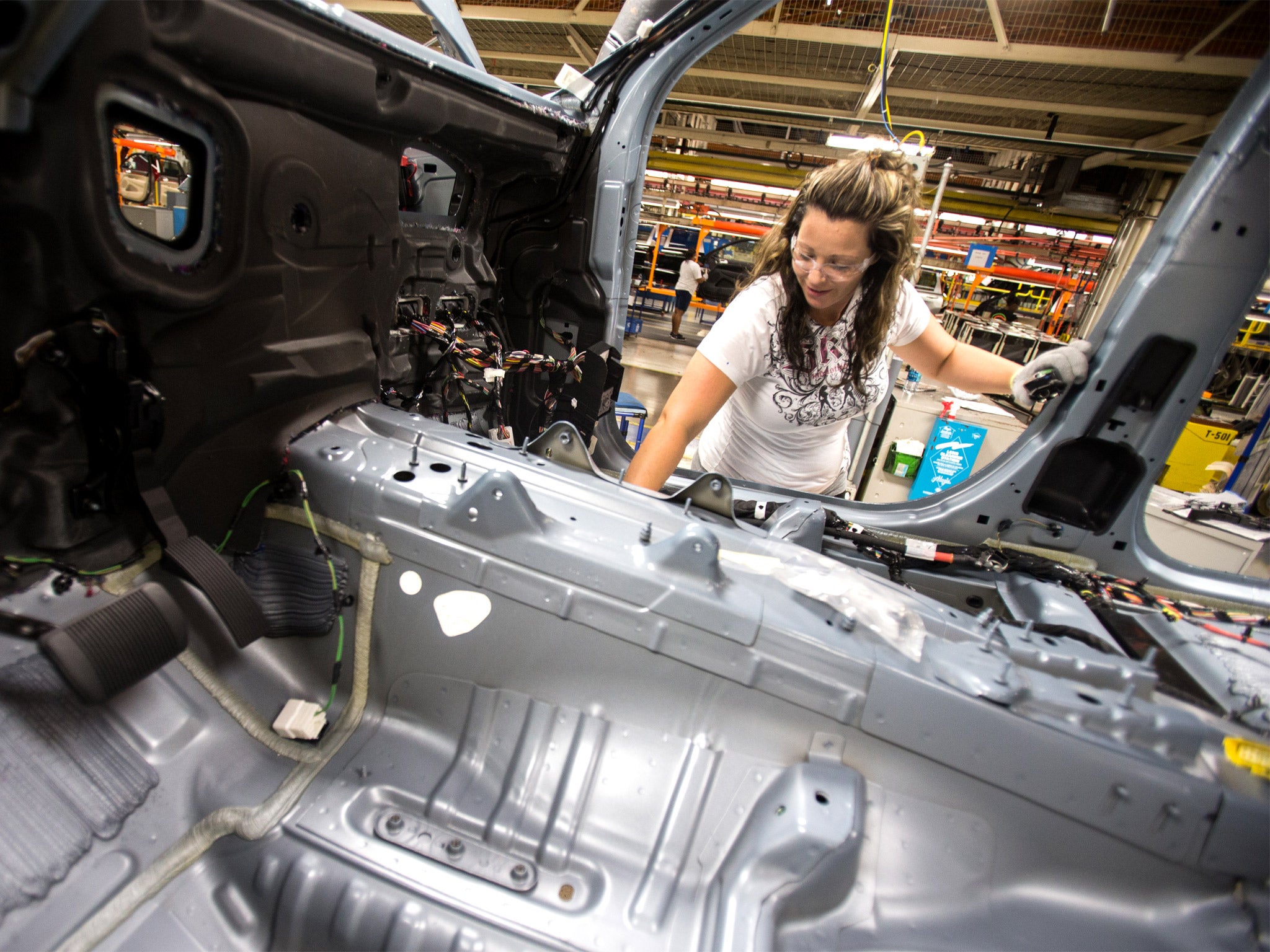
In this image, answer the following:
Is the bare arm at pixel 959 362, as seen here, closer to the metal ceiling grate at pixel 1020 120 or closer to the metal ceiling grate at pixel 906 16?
the metal ceiling grate at pixel 906 16

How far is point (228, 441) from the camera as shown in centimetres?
116

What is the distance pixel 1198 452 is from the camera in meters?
5.18

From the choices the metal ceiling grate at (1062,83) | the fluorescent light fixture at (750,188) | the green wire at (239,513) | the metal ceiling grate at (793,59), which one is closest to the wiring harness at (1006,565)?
the green wire at (239,513)

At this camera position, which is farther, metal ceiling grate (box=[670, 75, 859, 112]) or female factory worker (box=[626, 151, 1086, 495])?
metal ceiling grate (box=[670, 75, 859, 112])

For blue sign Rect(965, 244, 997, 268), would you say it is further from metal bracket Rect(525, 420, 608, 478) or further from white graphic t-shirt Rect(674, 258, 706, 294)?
metal bracket Rect(525, 420, 608, 478)

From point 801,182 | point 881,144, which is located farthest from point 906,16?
point 801,182

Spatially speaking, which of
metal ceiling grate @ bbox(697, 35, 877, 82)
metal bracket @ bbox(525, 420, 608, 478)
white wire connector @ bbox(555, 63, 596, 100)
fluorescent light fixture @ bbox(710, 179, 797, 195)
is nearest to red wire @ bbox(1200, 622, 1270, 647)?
metal bracket @ bbox(525, 420, 608, 478)

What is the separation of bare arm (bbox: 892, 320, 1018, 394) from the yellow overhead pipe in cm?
458

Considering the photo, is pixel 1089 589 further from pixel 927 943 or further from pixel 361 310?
pixel 361 310

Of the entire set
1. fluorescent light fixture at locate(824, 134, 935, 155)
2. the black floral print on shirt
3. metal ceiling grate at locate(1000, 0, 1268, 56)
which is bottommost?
the black floral print on shirt

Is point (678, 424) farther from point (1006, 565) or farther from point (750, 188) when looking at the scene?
point (750, 188)

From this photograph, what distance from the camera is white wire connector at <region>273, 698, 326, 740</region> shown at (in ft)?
3.71

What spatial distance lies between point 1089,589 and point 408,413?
1766 millimetres

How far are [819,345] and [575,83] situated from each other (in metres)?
1.38
